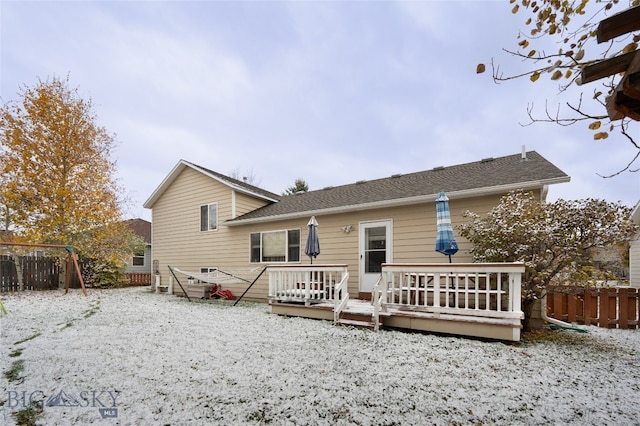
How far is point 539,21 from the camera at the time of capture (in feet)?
9.09

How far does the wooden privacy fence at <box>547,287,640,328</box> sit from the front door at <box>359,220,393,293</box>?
3362 millimetres

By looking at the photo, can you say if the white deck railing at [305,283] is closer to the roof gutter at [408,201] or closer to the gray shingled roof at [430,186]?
the roof gutter at [408,201]

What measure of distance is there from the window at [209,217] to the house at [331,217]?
36 mm

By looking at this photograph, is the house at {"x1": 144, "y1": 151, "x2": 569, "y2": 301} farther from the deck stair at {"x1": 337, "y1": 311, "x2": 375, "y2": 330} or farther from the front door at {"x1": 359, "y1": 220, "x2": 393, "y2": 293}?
the deck stair at {"x1": 337, "y1": 311, "x2": 375, "y2": 330}

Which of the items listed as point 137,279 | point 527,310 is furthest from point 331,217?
point 137,279

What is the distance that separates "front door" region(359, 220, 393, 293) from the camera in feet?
25.0

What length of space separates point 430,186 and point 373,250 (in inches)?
82.9

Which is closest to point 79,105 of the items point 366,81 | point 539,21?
point 366,81

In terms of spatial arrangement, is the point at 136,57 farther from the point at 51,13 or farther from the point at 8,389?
the point at 8,389

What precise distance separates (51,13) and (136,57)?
81.2 inches

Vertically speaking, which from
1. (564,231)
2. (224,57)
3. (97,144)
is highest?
(224,57)

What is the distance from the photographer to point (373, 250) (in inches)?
309

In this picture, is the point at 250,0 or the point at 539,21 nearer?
the point at 539,21

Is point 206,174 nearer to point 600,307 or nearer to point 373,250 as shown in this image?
point 373,250
